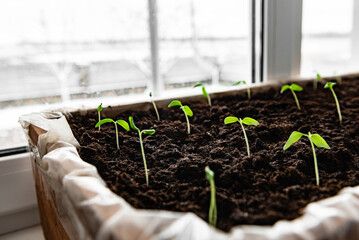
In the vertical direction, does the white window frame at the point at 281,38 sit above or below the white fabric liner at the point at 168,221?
above

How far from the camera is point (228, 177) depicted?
0.64 meters

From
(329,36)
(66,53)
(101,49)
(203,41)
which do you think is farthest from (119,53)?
(329,36)

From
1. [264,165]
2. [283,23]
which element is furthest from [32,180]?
[283,23]

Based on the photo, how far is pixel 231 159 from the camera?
75 centimetres

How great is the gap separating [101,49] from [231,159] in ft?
2.48

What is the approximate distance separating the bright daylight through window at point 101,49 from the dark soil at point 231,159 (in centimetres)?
29

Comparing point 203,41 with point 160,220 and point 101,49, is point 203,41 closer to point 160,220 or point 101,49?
point 101,49

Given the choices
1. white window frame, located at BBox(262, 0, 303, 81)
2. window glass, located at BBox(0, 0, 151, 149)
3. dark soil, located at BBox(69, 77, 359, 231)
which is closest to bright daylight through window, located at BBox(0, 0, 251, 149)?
window glass, located at BBox(0, 0, 151, 149)

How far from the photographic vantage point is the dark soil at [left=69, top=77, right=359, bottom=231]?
0.56 metres

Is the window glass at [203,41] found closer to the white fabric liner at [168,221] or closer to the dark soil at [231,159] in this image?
the dark soil at [231,159]

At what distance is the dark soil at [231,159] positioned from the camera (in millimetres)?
555

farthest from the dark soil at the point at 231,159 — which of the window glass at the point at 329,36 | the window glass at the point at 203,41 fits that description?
the window glass at the point at 329,36

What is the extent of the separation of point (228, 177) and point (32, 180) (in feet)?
2.50

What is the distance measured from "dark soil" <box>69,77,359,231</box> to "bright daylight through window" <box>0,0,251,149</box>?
0.96 ft
